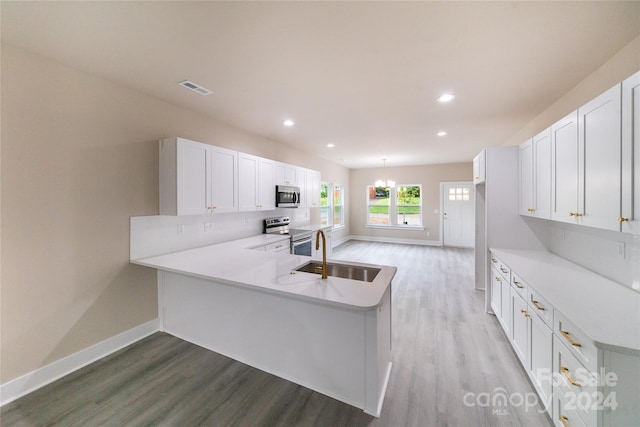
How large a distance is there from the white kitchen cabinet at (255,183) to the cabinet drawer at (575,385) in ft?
11.5

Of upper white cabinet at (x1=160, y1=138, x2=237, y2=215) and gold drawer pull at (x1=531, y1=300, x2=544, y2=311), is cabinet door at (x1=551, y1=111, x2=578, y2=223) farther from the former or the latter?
upper white cabinet at (x1=160, y1=138, x2=237, y2=215)

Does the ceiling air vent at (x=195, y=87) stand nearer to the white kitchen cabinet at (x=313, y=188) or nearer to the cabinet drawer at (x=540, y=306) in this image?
the white kitchen cabinet at (x=313, y=188)

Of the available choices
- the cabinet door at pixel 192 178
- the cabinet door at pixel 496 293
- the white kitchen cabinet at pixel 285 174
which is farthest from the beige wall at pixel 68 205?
the cabinet door at pixel 496 293

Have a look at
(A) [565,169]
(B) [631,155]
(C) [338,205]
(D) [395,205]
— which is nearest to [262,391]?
(B) [631,155]

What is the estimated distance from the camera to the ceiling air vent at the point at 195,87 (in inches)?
96.3

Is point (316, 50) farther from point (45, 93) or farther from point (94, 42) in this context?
point (45, 93)

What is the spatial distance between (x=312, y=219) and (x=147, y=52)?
195 inches

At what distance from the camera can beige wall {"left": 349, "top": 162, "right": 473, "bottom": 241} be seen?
7789 mm

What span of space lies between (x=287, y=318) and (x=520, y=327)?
209cm

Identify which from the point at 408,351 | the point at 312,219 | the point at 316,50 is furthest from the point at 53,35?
the point at 312,219

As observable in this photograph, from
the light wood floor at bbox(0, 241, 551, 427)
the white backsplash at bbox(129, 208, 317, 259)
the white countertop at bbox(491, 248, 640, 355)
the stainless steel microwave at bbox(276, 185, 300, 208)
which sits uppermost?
the stainless steel microwave at bbox(276, 185, 300, 208)

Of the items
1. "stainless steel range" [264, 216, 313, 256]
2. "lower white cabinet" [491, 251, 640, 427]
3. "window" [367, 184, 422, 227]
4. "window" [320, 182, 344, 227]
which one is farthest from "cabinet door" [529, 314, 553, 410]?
"window" [367, 184, 422, 227]

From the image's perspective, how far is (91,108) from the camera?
2.29m

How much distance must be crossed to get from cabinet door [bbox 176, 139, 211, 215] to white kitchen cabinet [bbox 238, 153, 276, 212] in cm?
57
